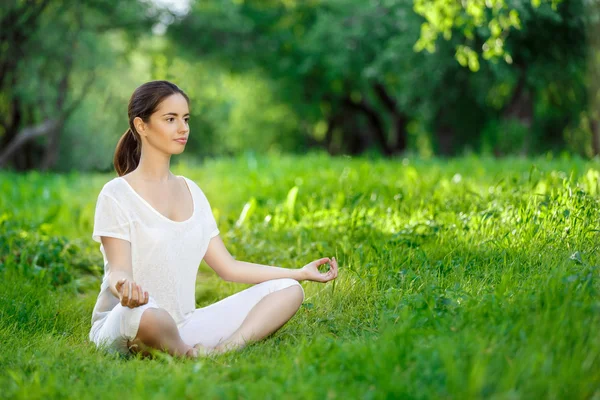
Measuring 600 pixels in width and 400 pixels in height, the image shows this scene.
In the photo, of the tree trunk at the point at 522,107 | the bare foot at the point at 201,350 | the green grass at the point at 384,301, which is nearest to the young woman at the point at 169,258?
the bare foot at the point at 201,350

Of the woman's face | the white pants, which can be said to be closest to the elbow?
the white pants

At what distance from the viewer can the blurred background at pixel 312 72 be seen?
13.7 meters

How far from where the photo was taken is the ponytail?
411cm

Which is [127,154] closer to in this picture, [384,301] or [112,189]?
[112,189]

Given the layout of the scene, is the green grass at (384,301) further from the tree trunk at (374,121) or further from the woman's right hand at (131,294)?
the tree trunk at (374,121)

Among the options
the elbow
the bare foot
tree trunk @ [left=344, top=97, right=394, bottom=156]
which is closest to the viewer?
the bare foot

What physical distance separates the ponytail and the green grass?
1.01 meters

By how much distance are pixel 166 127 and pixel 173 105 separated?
0.13m

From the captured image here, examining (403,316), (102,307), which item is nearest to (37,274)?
(102,307)

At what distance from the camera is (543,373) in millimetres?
2584

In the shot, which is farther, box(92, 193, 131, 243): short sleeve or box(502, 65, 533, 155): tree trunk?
box(502, 65, 533, 155): tree trunk

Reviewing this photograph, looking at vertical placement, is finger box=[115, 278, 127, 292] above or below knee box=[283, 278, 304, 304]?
above

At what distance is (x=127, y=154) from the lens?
4.12 m

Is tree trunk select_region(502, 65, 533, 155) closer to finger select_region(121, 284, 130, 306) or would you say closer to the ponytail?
the ponytail
